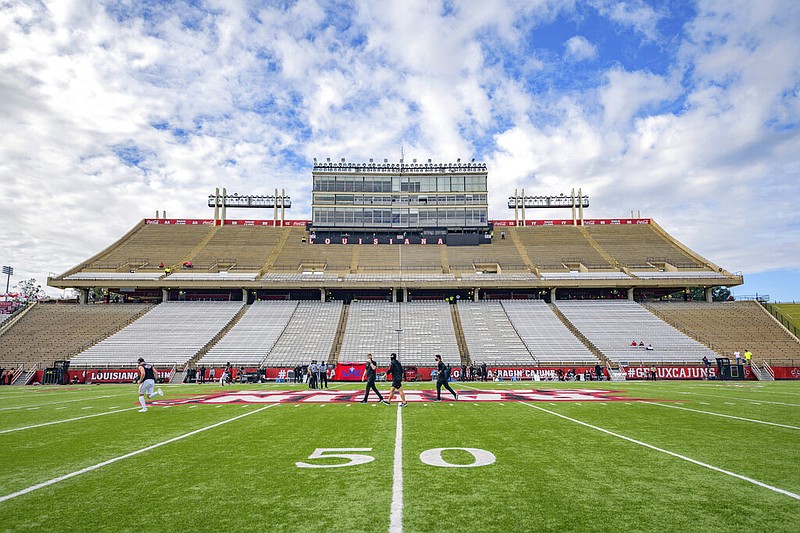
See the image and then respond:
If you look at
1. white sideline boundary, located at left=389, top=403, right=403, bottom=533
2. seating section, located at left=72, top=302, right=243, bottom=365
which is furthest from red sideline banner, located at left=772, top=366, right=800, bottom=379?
seating section, located at left=72, top=302, right=243, bottom=365

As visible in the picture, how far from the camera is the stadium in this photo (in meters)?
5.24

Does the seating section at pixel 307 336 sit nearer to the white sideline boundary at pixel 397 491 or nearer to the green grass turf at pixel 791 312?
the white sideline boundary at pixel 397 491

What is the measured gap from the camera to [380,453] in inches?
300

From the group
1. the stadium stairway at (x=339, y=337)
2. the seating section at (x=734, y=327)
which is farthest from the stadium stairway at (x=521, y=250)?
the stadium stairway at (x=339, y=337)

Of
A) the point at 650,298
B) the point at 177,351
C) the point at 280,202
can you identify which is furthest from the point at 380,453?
the point at 280,202

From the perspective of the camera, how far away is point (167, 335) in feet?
129

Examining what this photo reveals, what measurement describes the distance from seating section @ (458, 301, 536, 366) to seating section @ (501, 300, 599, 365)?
2.43 feet

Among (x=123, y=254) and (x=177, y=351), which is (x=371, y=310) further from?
(x=123, y=254)

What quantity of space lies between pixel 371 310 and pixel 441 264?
35.2 feet

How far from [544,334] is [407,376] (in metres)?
14.0

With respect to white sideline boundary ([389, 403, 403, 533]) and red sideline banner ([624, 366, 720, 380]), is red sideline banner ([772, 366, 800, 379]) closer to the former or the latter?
red sideline banner ([624, 366, 720, 380])

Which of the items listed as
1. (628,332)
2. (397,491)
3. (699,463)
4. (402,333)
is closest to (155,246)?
(402,333)

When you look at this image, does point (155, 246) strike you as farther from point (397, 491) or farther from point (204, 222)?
point (397, 491)

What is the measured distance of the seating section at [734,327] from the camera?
37031mm
